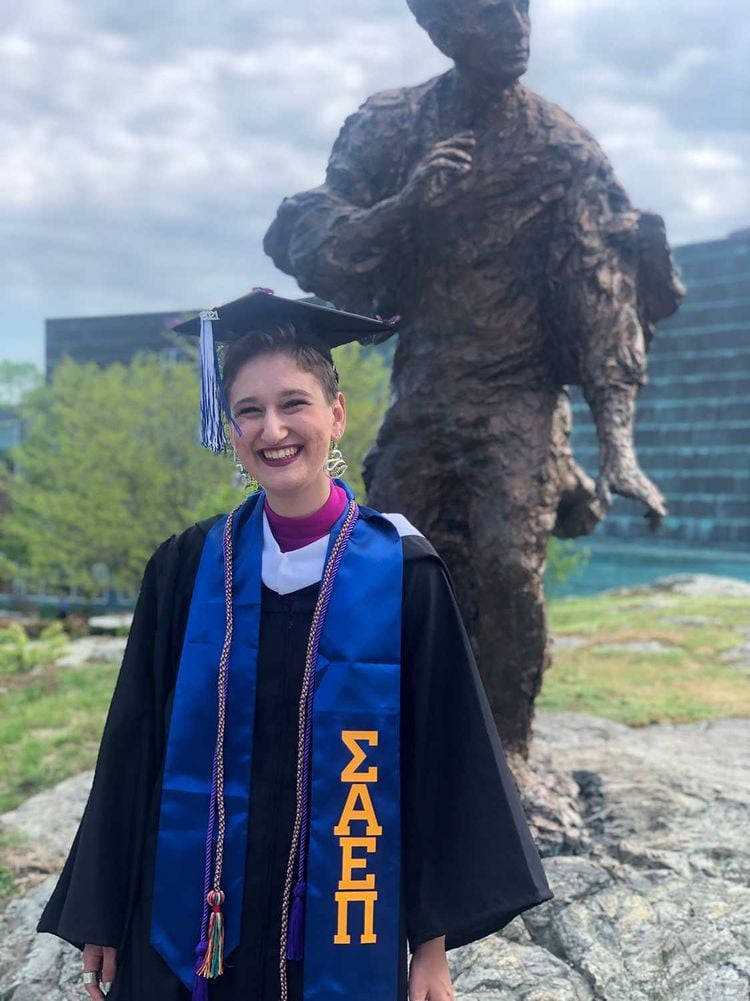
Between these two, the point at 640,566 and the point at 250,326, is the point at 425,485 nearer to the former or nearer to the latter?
the point at 250,326

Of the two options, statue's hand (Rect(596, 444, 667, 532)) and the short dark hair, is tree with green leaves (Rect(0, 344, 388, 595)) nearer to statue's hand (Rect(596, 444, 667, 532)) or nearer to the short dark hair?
statue's hand (Rect(596, 444, 667, 532))

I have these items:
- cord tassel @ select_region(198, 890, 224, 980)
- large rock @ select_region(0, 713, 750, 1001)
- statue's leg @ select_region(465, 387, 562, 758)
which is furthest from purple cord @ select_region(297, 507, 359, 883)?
statue's leg @ select_region(465, 387, 562, 758)

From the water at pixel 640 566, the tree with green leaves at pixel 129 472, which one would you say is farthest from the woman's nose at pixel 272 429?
the water at pixel 640 566

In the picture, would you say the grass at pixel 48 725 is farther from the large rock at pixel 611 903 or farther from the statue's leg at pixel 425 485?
the statue's leg at pixel 425 485

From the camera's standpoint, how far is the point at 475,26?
321 centimetres

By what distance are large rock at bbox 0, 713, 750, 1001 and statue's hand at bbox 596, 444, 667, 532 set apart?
120cm

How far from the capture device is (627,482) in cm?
321

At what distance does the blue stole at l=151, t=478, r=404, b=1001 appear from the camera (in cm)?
178

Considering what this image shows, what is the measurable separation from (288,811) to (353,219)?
2.17 m

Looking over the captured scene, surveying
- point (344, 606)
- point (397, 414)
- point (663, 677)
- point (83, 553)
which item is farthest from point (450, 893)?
point (83, 553)

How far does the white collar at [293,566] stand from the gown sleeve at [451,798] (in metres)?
0.18

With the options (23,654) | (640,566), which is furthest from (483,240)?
(640,566)

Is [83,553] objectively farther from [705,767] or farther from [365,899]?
[365,899]

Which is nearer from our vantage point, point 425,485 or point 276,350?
point 276,350
